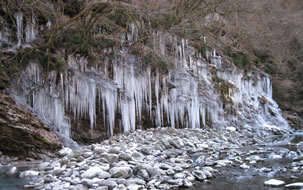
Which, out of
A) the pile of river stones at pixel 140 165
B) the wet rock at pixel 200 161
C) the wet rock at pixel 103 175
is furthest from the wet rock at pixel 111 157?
the wet rock at pixel 200 161

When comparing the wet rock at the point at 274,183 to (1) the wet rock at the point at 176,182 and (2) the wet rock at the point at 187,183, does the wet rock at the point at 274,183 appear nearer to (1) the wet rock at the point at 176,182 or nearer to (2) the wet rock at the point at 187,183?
(2) the wet rock at the point at 187,183

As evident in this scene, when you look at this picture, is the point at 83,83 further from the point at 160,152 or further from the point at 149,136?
the point at 160,152

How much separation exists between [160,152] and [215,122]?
6.45 meters

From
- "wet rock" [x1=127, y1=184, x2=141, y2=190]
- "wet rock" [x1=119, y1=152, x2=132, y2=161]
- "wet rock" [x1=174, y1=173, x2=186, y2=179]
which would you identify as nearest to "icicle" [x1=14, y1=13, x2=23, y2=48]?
"wet rock" [x1=119, y1=152, x2=132, y2=161]

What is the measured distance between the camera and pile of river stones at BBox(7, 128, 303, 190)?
5016 mm

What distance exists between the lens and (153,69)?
1203 cm

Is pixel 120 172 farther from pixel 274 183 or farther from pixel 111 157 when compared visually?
pixel 274 183

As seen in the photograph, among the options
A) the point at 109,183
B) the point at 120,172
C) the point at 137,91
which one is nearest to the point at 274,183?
the point at 120,172

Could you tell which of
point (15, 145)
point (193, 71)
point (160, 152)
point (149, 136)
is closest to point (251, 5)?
point (193, 71)

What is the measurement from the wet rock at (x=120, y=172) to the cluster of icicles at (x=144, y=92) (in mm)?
4075

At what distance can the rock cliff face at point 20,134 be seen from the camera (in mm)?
7234

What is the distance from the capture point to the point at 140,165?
5.77m

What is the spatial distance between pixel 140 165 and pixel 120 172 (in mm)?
568

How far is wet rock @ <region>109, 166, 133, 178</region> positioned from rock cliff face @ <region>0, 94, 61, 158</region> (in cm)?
317
